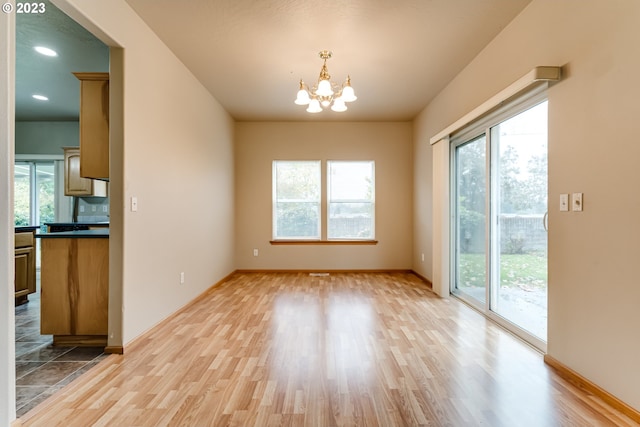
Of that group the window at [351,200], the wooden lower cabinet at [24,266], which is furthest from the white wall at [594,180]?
the wooden lower cabinet at [24,266]

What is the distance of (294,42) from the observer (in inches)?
120

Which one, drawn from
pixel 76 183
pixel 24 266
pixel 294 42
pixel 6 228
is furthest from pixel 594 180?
pixel 76 183

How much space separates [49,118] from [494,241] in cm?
737

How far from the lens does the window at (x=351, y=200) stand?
581 cm

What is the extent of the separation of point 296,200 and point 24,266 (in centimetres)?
390

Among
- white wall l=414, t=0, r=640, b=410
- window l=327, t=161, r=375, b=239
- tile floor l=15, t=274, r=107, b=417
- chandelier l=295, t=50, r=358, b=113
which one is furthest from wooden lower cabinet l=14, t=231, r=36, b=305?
white wall l=414, t=0, r=640, b=410

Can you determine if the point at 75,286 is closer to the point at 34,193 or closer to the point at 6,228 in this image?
the point at 6,228

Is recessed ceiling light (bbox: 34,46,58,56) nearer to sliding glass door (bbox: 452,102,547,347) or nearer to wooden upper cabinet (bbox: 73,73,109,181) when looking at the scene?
→ wooden upper cabinet (bbox: 73,73,109,181)

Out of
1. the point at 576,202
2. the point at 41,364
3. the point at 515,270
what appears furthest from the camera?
the point at 515,270

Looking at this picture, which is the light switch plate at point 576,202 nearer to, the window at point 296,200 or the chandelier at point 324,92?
the chandelier at point 324,92

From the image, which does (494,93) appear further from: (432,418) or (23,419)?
(23,419)

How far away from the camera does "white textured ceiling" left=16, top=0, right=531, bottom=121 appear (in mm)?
2555

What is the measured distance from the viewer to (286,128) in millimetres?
5770

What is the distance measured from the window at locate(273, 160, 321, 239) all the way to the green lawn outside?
9.41 ft
